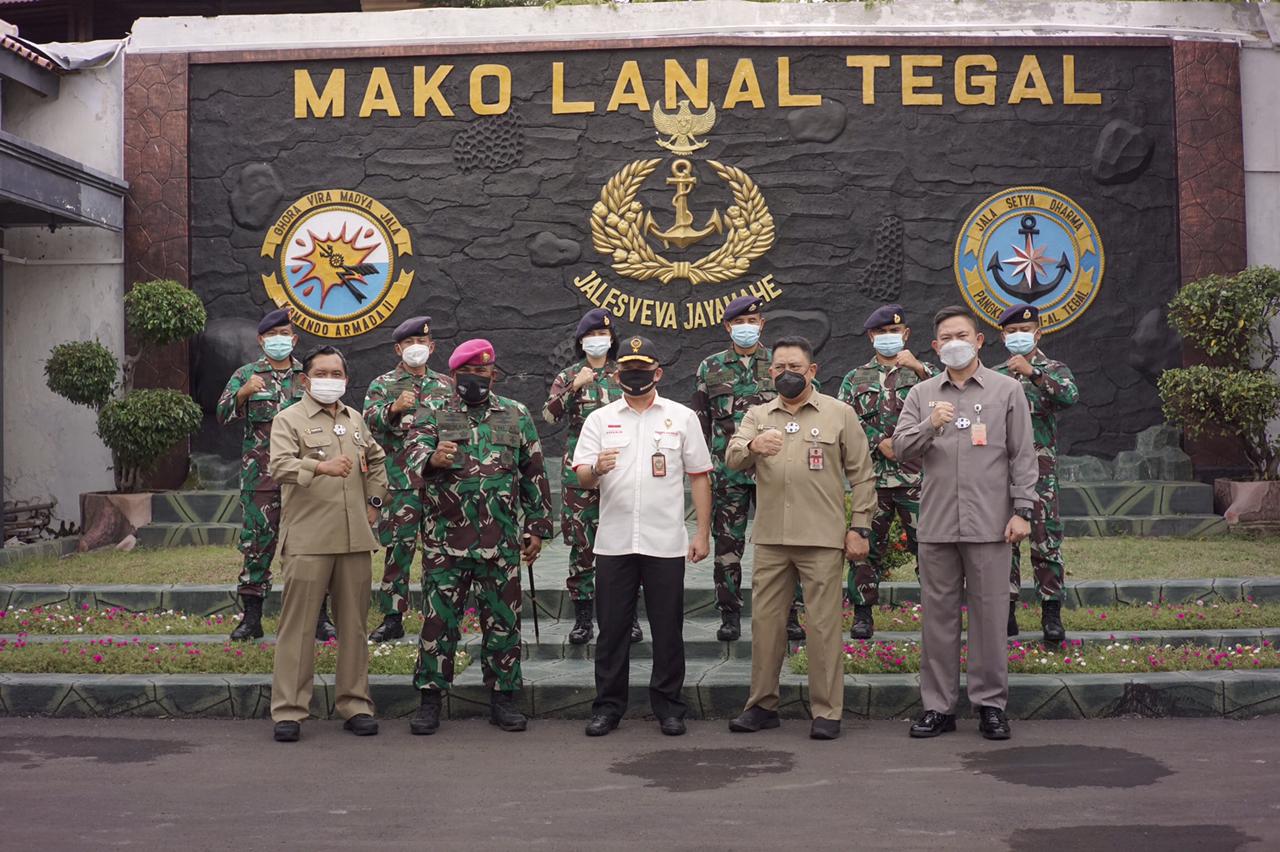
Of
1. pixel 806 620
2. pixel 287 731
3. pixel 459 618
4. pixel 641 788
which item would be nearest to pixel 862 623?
pixel 806 620

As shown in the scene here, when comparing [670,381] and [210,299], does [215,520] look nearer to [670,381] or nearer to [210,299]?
[210,299]

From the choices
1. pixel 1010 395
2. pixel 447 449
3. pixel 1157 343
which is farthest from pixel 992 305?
pixel 447 449

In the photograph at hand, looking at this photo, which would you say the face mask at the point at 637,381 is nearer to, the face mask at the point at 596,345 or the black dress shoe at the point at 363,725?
the face mask at the point at 596,345

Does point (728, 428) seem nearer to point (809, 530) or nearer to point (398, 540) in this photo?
point (809, 530)

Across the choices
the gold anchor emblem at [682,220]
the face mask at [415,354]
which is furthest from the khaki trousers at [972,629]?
the gold anchor emblem at [682,220]

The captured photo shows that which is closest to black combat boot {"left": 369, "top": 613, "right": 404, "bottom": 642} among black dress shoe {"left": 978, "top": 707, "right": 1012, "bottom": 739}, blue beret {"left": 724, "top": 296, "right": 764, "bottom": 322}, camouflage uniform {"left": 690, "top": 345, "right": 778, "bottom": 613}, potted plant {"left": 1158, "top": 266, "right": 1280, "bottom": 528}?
camouflage uniform {"left": 690, "top": 345, "right": 778, "bottom": 613}

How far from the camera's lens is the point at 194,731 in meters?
6.20

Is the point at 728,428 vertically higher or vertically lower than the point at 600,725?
higher

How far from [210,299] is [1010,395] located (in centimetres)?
862

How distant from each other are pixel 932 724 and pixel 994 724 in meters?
0.28

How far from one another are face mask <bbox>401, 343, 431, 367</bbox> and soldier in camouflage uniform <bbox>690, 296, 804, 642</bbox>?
5.50ft

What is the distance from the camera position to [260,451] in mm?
7891

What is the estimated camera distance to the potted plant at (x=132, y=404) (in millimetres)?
11211

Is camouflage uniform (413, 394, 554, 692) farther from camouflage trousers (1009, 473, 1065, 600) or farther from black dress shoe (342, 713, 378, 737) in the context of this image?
camouflage trousers (1009, 473, 1065, 600)
